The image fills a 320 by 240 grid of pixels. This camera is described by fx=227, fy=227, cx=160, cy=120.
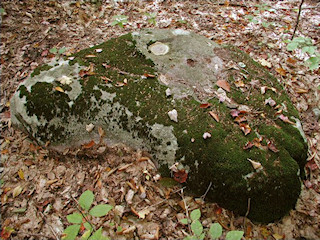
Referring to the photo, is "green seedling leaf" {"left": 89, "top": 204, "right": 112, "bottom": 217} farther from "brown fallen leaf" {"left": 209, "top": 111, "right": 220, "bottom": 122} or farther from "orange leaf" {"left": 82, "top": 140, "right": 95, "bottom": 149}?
"brown fallen leaf" {"left": 209, "top": 111, "right": 220, "bottom": 122}

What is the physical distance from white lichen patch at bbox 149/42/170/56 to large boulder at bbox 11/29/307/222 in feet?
0.05

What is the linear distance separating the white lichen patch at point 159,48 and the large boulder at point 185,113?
0.01 metres

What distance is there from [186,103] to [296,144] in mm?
1358

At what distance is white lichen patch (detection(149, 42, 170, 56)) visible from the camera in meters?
3.31

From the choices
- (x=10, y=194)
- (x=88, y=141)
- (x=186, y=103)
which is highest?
(x=186, y=103)

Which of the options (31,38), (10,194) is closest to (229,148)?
(10,194)

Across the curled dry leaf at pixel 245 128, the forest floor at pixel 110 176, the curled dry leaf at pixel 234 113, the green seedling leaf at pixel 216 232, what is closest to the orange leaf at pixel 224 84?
the curled dry leaf at pixel 234 113

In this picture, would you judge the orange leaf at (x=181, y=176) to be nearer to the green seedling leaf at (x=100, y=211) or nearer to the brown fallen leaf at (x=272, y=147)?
the brown fallen leaf at (x=272, y=147)

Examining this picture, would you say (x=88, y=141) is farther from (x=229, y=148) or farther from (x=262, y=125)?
(x=262, y=125)

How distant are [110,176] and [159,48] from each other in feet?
6.39

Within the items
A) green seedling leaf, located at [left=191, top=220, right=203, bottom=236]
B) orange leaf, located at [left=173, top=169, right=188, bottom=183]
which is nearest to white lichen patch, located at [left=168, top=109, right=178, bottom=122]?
orange leaf, located at [left=173, top=169, right=188, bottom=183]

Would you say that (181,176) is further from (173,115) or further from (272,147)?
(272,147)

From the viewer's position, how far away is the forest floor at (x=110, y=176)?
8.30 feet

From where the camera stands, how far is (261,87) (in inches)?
123
